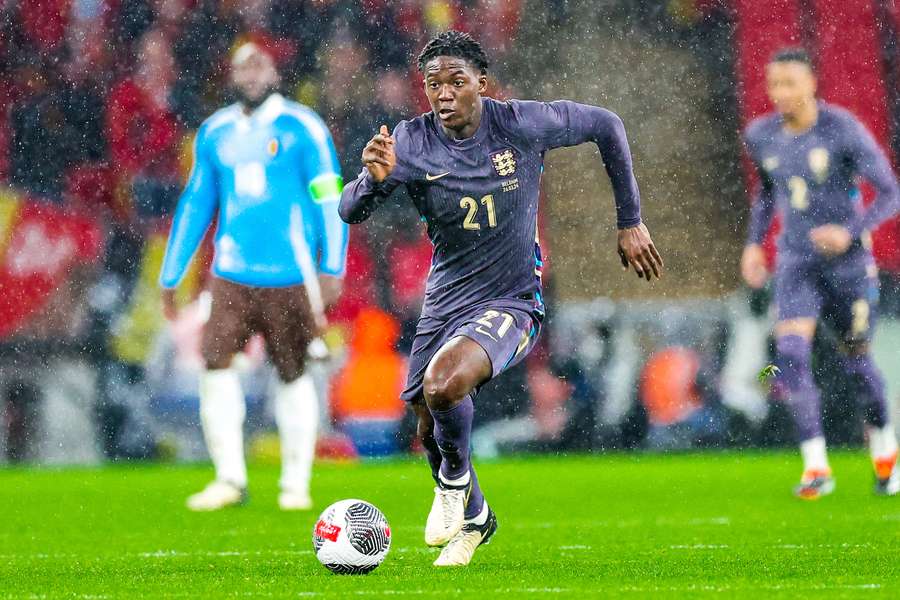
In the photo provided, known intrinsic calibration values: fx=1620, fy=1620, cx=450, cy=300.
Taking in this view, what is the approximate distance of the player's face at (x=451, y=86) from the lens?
5.39 metres

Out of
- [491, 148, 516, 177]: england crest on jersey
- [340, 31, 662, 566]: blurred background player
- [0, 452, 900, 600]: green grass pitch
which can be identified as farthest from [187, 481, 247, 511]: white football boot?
[491, 148, 516, 177]: england crest on jersey

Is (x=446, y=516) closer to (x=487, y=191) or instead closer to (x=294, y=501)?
(x=487, y=191)

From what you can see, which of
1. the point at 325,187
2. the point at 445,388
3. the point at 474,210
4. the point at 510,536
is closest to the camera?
the point at 445,388

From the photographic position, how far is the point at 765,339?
12.1 m

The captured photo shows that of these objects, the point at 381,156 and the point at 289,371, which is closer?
the point at 381,156

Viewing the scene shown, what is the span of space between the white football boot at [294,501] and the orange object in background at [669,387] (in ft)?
13.3

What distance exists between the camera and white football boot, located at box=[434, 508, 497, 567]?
17.9 ft

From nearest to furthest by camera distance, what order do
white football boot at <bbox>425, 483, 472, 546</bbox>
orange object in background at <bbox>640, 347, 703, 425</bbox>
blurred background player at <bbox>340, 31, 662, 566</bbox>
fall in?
white football boot at <bbox>425, 483, 472, 546</bbox>
blurred background player at <bbox>340, 31, 662, 566</bbox>
orange object in background at <bbox>640, 347, 703, 425</bbox>

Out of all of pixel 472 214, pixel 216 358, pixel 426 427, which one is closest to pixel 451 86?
pixel 472 214

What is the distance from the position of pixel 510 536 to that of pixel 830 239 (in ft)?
8.87

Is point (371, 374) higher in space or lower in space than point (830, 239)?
lower

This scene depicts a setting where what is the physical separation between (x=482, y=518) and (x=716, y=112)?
7950mm

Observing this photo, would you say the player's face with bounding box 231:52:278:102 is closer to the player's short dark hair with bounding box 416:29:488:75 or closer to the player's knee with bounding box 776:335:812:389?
the player's knee with bounding box 776:335:812:389

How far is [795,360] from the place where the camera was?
28.1 ft
